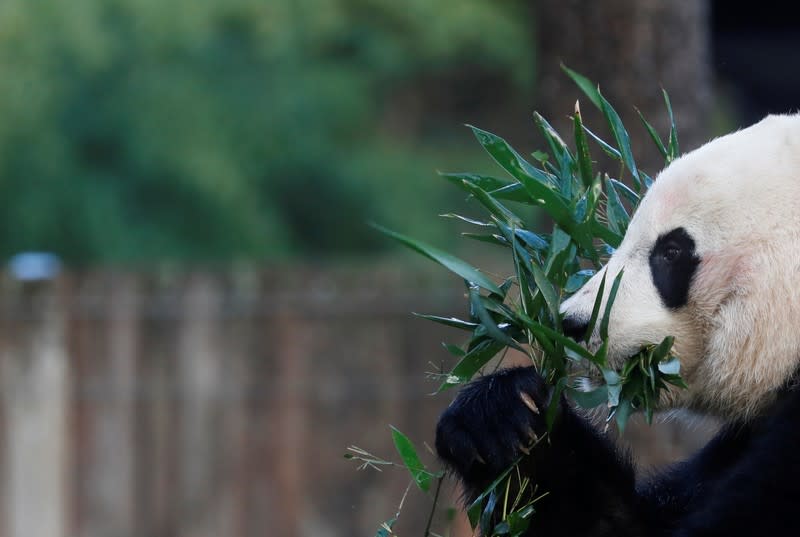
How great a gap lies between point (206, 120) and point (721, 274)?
882 cm

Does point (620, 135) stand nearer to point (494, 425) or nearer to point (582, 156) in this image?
point (582, 156)

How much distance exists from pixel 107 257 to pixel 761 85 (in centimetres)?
552

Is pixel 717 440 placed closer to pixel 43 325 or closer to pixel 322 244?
pixel 43 325

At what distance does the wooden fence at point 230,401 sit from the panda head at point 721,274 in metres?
5.06

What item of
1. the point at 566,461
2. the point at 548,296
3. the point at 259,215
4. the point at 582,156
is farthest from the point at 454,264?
the point at 259,215

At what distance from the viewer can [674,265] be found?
104 inches

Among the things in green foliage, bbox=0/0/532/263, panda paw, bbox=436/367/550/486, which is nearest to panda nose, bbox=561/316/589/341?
panda paw, bbox=436/367/550/486

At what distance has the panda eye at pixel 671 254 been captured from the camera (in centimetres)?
266

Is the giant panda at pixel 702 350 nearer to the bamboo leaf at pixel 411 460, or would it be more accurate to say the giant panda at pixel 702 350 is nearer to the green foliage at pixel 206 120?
the bamboo leaf at pixel 411 460

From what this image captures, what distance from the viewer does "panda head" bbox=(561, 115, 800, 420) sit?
8.40ft

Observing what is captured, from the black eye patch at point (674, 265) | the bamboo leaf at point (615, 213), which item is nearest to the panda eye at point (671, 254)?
the black eye patch at point (674, 265)

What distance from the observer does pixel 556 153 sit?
2.96m

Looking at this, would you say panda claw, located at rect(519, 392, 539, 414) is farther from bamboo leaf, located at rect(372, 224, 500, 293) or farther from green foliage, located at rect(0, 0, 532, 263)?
green foliage, located at rect(0, 0, 532, 263)

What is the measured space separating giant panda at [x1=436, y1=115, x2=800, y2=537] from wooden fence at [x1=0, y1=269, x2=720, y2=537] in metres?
4.86
